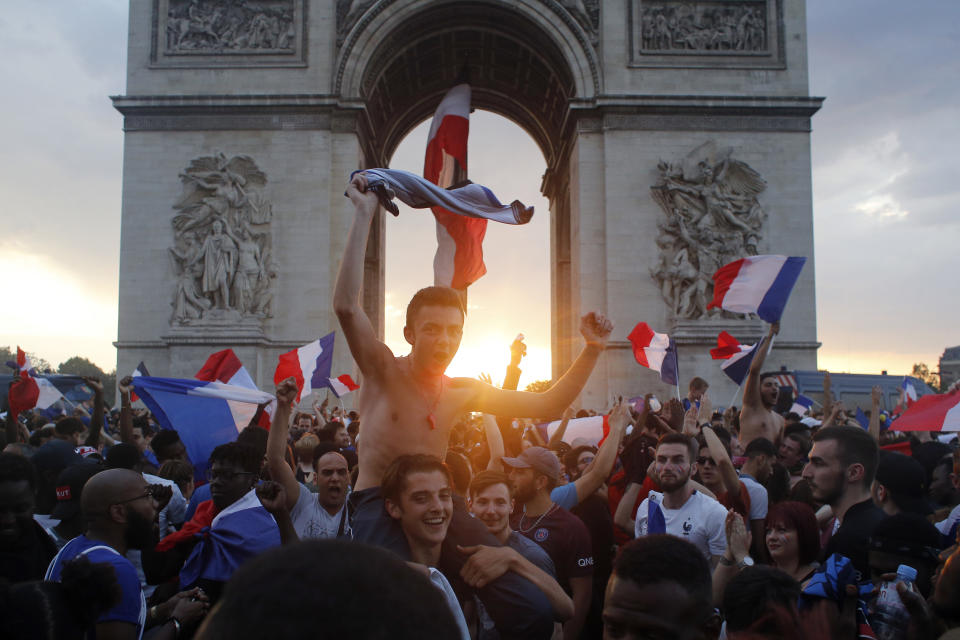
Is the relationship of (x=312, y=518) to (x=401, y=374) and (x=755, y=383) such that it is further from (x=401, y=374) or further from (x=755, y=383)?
(x=755, y=383)

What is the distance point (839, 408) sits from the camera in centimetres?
668

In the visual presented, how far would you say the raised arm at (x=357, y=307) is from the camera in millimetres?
3369

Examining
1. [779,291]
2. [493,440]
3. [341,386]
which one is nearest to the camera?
[493,440]

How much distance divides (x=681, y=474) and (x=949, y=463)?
9.50ft

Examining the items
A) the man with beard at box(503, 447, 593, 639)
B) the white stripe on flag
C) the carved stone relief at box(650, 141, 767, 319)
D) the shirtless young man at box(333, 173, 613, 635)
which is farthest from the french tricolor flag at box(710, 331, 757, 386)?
the carved stone relief at box(650, 141, 767, 319)

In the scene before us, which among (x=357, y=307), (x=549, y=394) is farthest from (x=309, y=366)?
(x=357, y=307)

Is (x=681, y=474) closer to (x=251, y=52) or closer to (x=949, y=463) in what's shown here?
(x=949, y=463)

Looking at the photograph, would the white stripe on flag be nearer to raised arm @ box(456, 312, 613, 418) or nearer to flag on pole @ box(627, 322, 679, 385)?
flag on pole @ box(627, 322, 679, 385)

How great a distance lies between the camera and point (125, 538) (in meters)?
3.58

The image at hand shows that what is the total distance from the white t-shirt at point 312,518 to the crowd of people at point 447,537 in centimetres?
1

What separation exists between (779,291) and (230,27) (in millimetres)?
18518

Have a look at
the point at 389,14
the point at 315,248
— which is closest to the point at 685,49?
the point at 389,14

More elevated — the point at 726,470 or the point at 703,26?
the point at 703,26

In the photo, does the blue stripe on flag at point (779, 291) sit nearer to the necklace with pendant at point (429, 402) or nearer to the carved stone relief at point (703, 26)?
the necklace with pendant at point (429, 402)
